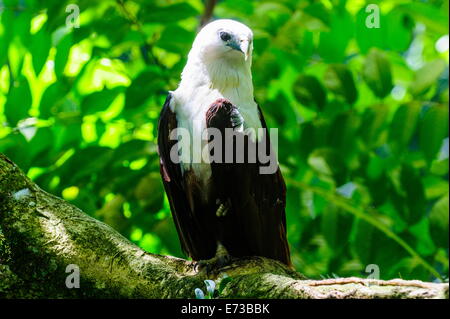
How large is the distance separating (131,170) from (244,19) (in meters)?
2.01

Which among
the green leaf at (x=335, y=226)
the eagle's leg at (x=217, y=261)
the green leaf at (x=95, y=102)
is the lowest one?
the green leaf at (x=335, y=226)

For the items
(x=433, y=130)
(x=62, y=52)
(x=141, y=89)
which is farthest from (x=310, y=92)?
(x=62, y=52)

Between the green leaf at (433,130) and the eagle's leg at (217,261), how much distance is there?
7.47ft

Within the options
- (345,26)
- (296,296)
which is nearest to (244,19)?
(345,26)

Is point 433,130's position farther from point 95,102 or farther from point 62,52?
point 62,52

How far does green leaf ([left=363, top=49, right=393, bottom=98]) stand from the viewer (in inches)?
243

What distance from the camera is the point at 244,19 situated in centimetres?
676

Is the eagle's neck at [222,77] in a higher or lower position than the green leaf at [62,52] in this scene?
lower

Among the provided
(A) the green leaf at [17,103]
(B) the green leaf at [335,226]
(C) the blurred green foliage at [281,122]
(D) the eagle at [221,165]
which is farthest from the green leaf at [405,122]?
(A) the green leaf at [17,103]

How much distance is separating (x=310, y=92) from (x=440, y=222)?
1.75m

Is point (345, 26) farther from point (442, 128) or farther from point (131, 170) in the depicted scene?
point (131, 170)

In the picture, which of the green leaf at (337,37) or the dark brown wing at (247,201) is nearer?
the dark brown wing at (247,201)

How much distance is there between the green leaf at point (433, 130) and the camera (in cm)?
591

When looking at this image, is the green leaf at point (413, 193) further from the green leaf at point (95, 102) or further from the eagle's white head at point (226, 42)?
the green leaf at point (95, 102)
